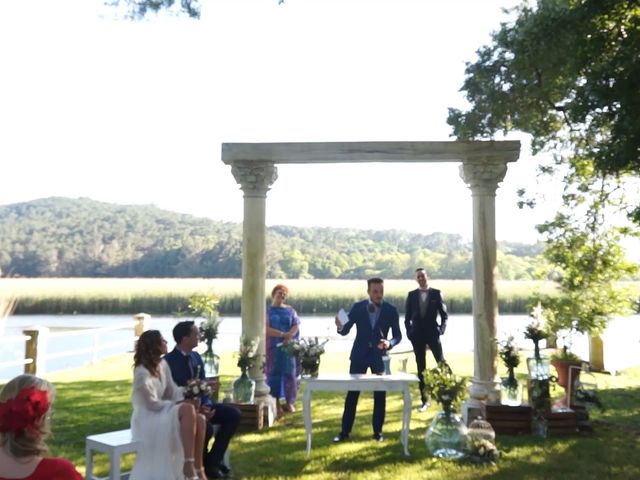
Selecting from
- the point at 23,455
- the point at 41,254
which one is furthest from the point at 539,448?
the point at 41,254

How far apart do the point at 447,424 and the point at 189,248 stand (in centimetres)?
3287

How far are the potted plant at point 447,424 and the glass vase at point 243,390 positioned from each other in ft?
7.20

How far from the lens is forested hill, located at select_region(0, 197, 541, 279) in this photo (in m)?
26.3

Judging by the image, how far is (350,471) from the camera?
16.1 feet

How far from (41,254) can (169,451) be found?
118 feet

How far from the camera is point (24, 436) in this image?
7.04 feet

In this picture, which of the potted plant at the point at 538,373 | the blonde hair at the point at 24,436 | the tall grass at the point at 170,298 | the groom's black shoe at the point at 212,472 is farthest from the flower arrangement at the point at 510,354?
the tall grass at the point at 170,298

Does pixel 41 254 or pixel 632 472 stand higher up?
pixel 41 254

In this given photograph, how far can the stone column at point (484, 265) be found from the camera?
6.67 m

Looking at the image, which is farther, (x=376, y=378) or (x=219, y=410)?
(x=376, y=378)

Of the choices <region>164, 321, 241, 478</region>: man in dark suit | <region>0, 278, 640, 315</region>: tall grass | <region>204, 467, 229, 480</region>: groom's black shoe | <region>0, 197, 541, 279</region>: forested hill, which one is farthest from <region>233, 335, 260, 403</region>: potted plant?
<region>0, 278, 640, 315</region>: tall grass

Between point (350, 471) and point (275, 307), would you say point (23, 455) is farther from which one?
point (275, 307)

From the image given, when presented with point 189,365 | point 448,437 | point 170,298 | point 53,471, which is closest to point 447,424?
point 448,437

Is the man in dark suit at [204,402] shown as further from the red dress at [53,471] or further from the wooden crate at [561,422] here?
the wooden crate at [561,422]
